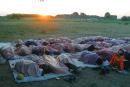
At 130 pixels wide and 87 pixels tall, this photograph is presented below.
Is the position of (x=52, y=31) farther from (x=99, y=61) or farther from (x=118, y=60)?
(x=118, y=60)

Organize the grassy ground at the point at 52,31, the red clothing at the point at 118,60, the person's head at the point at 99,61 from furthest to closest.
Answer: the grassy ground at the point at 52,31 → the person's head at the point at 99,61 → the red clothing at the point at 118,60

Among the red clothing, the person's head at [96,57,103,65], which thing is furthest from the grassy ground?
the red clothing

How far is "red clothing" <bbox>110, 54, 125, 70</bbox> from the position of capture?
30.8 feet

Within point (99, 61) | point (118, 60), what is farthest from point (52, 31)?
point (118, 60)

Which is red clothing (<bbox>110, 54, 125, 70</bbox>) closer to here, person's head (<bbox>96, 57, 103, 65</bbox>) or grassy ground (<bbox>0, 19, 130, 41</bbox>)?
person's head (<bbox>96, 57, 103, 65</bbox>)

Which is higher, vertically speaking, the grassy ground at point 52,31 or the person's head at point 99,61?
the person's head at point 99,61

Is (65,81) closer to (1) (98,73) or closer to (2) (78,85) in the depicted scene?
(2) (78,85)

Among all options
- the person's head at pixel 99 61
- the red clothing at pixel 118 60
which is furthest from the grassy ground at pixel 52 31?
the red clothing at pixel 118 60

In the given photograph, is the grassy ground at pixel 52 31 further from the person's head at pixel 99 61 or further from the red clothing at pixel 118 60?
the red clothing at pixel 118 60

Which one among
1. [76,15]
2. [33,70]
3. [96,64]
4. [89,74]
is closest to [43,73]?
[33,70]

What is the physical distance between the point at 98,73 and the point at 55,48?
11.9 feet

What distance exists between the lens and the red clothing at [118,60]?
9375 mm

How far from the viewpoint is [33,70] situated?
857cm

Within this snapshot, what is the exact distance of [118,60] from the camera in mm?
9461
